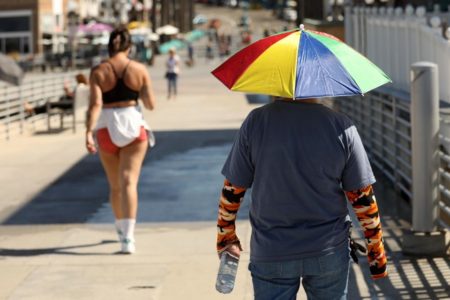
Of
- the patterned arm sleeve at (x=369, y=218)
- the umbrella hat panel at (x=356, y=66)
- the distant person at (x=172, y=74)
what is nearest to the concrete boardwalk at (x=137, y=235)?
the patterned arm sleeve at (x=369, y=218)

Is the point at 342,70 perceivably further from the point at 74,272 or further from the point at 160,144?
the point at 160,144

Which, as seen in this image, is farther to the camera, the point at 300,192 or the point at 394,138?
the point at 394,138

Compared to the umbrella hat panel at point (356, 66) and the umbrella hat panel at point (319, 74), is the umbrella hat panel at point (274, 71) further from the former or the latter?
the umbrella hat panel at point (356, 66)

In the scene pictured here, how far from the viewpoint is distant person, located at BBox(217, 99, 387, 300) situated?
4.65 m

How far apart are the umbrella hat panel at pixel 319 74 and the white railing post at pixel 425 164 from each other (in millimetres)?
4029

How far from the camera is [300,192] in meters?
4.67

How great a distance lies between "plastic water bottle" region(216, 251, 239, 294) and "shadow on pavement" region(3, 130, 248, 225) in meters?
6.07

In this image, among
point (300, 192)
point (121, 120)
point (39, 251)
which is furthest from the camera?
point (39, 251)

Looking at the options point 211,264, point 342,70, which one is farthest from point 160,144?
point 342,70

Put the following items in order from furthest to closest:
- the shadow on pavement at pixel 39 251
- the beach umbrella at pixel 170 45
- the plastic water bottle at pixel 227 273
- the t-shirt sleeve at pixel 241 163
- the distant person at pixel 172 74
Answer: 1. the beach umbrella at pixel 170 45
2. the distant person at pixel 172 74
3. the shadow on pavement at pixel 39 251
4. the plastic water bottle at pixel 227 273
5. the t-shirt sleeve at pixel 241 163

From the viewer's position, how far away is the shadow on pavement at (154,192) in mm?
11273

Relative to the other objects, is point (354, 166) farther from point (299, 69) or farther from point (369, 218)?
point (299, 69)

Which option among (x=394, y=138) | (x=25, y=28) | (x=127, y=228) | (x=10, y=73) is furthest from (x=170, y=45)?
(x=127, y=228)

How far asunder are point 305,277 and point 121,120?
4612mm
